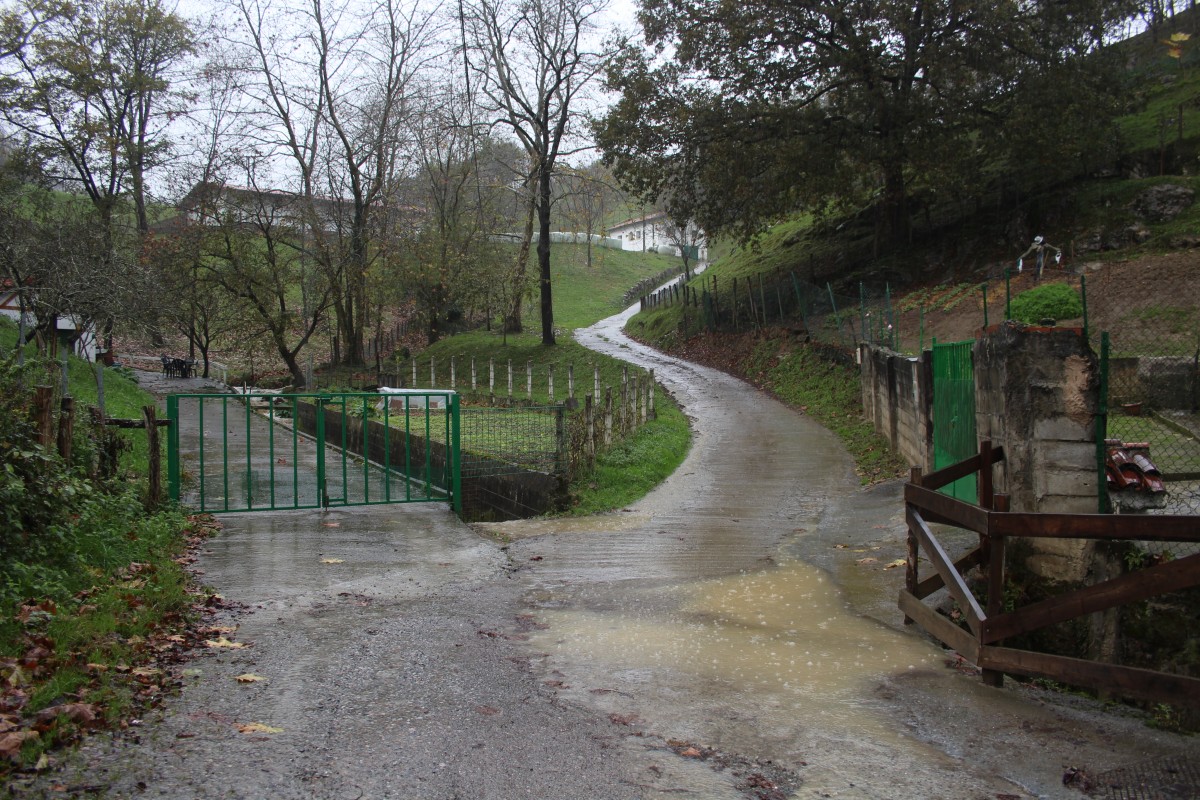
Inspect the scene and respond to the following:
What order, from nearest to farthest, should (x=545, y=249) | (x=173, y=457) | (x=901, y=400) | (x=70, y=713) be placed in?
(x=70, y=713) < (x=173, y=457) < (x=901, y=400) < (x=545, y=249)

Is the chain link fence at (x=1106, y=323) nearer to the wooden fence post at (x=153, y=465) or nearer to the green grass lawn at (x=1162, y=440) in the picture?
the green grass lawn at (x=1162, y=440)

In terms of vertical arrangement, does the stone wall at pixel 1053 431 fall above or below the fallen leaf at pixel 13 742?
above

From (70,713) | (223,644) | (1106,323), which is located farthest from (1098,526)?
(1106,323)

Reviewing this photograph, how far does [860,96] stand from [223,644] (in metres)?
23.0

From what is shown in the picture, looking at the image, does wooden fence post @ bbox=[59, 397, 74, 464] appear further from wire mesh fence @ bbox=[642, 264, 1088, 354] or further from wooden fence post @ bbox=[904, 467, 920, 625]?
wire mesh fence @ bbox=[642, 264, 1088, 354]

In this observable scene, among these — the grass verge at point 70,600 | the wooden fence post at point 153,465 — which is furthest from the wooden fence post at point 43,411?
the wooden fence post at point 153,465

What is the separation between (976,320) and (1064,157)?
7.65m

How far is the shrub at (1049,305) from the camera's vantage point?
613 inches

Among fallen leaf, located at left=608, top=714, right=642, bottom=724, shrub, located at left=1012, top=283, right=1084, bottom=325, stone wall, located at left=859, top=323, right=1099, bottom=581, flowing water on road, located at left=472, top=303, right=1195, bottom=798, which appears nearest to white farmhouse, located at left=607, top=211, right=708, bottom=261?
shrub, located at left=1012, top=283, right=1084, bottom=325

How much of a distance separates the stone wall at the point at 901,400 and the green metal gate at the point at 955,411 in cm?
56

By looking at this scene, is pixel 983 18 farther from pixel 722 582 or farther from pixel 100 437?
pixel 100 437

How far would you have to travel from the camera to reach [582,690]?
5.52 meters

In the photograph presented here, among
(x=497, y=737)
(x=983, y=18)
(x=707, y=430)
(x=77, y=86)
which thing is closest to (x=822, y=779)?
(x=497, y=737)

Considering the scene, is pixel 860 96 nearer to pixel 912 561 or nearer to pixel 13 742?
pixel 912 561
